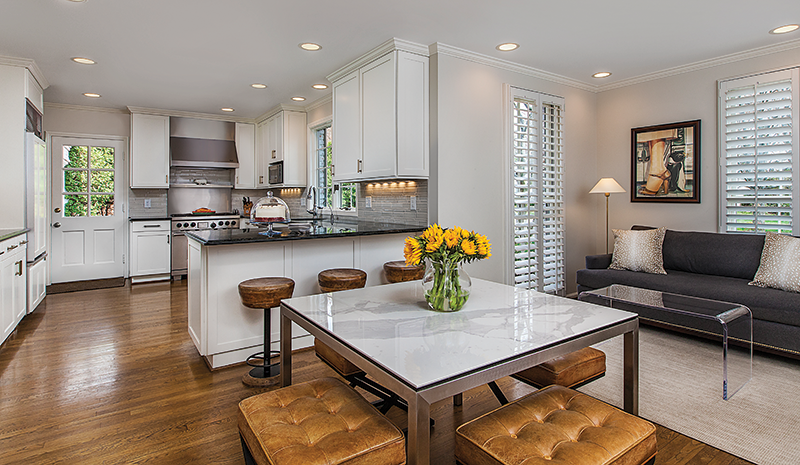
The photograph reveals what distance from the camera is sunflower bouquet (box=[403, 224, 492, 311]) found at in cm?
166

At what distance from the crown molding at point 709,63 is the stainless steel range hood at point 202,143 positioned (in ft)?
17.7

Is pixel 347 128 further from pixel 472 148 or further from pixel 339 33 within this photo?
pixel 472 148

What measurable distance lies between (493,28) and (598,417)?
9.75 feet

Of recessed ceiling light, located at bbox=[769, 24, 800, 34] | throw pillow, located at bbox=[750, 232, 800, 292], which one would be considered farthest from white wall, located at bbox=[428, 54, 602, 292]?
throw pillow, located at bbox=[750, 232, 800, 292]

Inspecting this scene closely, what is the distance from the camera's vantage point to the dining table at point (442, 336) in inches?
43.7

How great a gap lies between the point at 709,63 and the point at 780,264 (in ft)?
6.68

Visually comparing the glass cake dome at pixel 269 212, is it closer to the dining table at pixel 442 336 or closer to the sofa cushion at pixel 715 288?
the dining table at pixel 442 336

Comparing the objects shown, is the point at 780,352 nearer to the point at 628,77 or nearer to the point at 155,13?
the point at 628,77

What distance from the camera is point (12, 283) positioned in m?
3.72

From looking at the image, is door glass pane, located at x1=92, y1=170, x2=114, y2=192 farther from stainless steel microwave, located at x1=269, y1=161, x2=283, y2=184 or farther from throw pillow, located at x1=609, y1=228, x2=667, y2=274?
throw pillow, located at x1=609, y1=228, x2=667, y2=274

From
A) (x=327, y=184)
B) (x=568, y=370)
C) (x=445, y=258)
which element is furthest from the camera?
(x=327, y=184)


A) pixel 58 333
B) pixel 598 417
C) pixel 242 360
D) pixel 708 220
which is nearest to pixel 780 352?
pixel 708 220

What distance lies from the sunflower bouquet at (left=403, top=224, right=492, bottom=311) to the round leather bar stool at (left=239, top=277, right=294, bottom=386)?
138cm

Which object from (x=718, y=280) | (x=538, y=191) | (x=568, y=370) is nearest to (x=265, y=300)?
(x=568, y=370)
